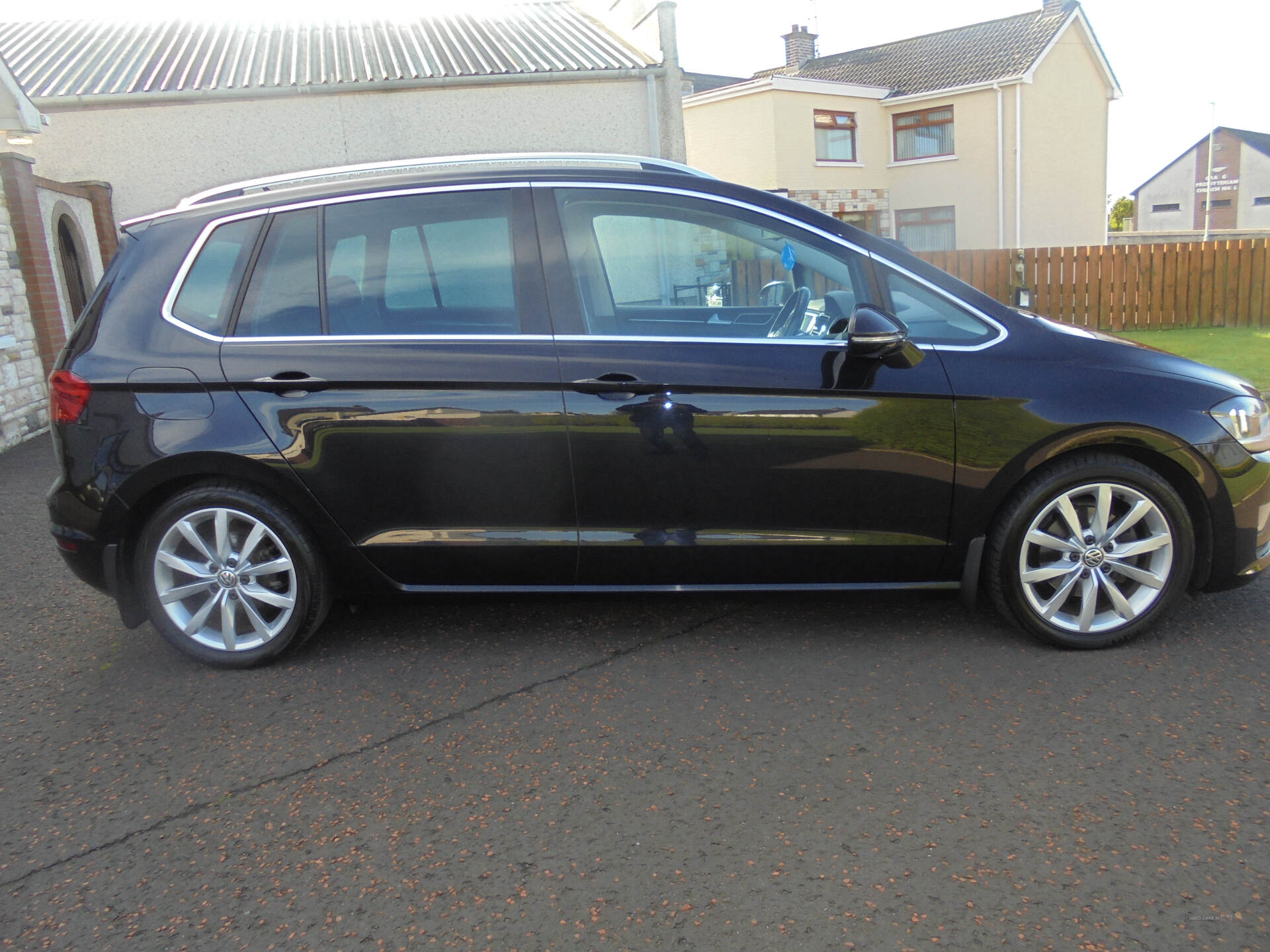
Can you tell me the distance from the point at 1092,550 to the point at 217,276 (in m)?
3.41

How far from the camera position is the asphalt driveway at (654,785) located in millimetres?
2406

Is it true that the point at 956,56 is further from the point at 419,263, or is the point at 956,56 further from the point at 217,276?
the point at 217,276

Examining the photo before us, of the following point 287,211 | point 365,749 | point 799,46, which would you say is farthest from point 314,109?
point 799,46

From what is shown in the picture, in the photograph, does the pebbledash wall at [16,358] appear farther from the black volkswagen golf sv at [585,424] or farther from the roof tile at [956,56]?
the roof tile at [956,56]

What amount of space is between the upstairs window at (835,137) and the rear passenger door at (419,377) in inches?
1248

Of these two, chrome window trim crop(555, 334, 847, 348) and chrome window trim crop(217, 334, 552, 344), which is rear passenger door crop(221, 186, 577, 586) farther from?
chrome window trim crop(555, 334, 847, 348)

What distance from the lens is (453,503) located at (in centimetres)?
380

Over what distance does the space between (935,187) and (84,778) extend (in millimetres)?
35556

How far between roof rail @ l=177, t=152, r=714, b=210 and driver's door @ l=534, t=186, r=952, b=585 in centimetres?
18

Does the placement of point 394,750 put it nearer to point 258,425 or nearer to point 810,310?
point 258,425

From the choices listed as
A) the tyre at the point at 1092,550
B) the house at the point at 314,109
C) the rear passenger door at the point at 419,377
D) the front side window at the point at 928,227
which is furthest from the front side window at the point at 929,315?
the front side window at the point at 928,227

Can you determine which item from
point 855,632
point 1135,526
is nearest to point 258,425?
point 855,632

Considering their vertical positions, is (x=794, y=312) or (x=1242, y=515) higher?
(x=794, y=312)

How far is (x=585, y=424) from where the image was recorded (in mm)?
3684
